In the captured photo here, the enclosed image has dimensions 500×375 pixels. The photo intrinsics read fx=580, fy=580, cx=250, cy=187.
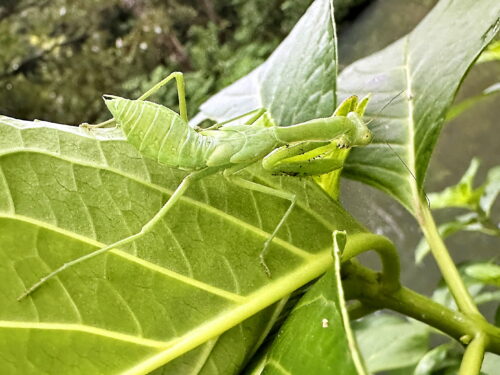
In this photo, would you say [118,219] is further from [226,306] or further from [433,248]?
[433,248]

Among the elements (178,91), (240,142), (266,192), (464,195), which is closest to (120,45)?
(464,195)

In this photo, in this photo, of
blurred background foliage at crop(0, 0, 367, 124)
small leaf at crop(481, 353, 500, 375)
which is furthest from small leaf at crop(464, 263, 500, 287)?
blurred background foliage at crop(0, 0, 367, 124)

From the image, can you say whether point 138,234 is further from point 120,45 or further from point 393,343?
point 120,45

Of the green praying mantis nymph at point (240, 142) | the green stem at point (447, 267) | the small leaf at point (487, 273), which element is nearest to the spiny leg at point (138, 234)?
the green praying mantis nymph at point (240, 142)

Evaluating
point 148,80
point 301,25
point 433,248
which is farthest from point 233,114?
point 148,80

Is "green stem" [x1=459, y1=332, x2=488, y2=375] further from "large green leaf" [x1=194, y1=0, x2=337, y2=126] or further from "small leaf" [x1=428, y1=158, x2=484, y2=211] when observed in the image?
"small leaf" [x1=428, y1=158, x2=484, y2=211]
